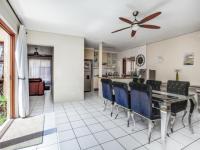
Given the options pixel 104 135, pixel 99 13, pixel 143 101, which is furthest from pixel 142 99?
pixel 99 13

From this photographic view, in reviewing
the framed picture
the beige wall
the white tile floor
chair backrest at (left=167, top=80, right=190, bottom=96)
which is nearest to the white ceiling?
the beige wall

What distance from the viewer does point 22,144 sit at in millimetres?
1865

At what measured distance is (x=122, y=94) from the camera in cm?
249

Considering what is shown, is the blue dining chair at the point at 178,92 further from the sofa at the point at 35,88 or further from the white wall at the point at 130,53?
the sofa at the point at 35,88

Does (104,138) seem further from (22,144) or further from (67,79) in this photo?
(67,79)

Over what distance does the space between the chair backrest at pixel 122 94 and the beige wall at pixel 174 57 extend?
284 centimetres

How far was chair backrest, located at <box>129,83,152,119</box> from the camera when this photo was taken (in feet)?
5.92

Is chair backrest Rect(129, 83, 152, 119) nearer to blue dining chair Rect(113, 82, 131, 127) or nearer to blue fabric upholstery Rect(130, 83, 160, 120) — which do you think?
blue fabric upholstery Rect(130, 83, 160, 120)

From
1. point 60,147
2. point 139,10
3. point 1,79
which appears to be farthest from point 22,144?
point 139,10

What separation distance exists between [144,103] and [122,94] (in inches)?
25.3

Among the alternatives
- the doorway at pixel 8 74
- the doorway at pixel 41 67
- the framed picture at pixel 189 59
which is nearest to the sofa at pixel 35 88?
the doorway at pixel 41 67

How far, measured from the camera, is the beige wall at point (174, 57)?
366 cm

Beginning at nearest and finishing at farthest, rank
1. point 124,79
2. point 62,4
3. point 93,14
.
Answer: point 62,4 → point 93,14 → point 124,79

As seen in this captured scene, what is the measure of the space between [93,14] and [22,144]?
9.73ft
